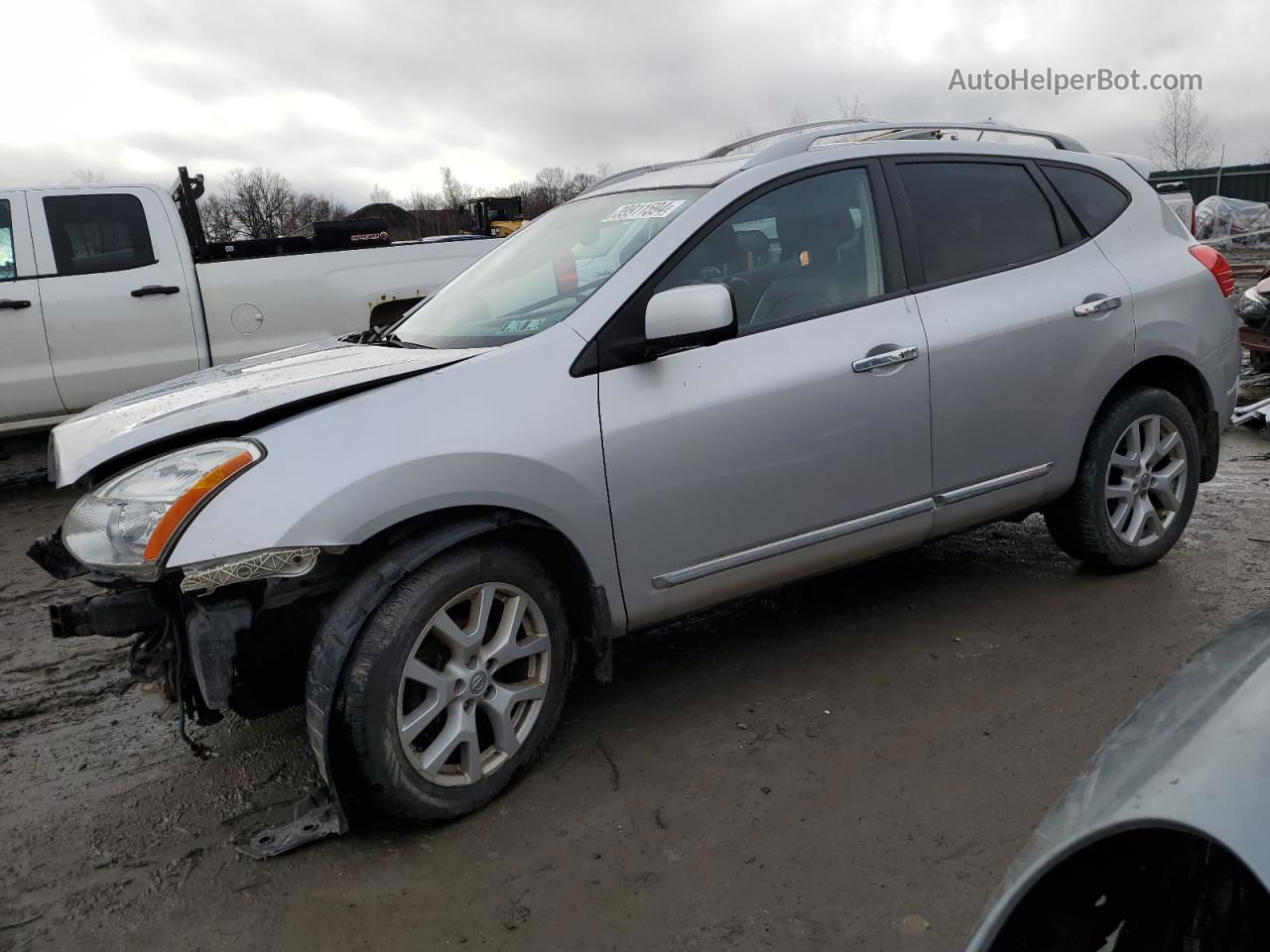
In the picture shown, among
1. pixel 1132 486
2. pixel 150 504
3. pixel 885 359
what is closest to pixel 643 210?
pixel 885 359

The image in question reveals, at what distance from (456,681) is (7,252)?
5737 mm

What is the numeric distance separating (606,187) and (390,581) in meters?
2.16

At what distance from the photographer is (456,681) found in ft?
8.98

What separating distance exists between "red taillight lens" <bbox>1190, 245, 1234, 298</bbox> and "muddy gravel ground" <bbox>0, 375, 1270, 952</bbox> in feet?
3.95

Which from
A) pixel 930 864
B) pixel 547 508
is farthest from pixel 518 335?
pixel 930 864

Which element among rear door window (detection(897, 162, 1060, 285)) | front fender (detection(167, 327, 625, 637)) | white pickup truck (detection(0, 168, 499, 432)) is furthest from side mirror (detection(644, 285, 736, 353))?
white pickup truck (detection(0, 168, 499, 432))

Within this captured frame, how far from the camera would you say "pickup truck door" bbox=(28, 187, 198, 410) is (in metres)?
6.74

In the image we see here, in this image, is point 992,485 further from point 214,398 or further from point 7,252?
point 7,252

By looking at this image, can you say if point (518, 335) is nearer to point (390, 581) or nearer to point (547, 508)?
point (547, 508)

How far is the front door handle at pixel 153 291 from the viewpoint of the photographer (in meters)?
6.84

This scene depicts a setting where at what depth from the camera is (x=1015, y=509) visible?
394 cm

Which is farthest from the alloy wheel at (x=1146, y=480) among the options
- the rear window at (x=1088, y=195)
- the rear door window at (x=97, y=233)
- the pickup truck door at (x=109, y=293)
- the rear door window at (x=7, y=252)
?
the rear door window at (x=7, y=252)

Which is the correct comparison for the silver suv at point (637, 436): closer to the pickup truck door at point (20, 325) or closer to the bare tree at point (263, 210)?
the pickup truck door at point (20, 325)

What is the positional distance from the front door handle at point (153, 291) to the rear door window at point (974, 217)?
17.1ft
